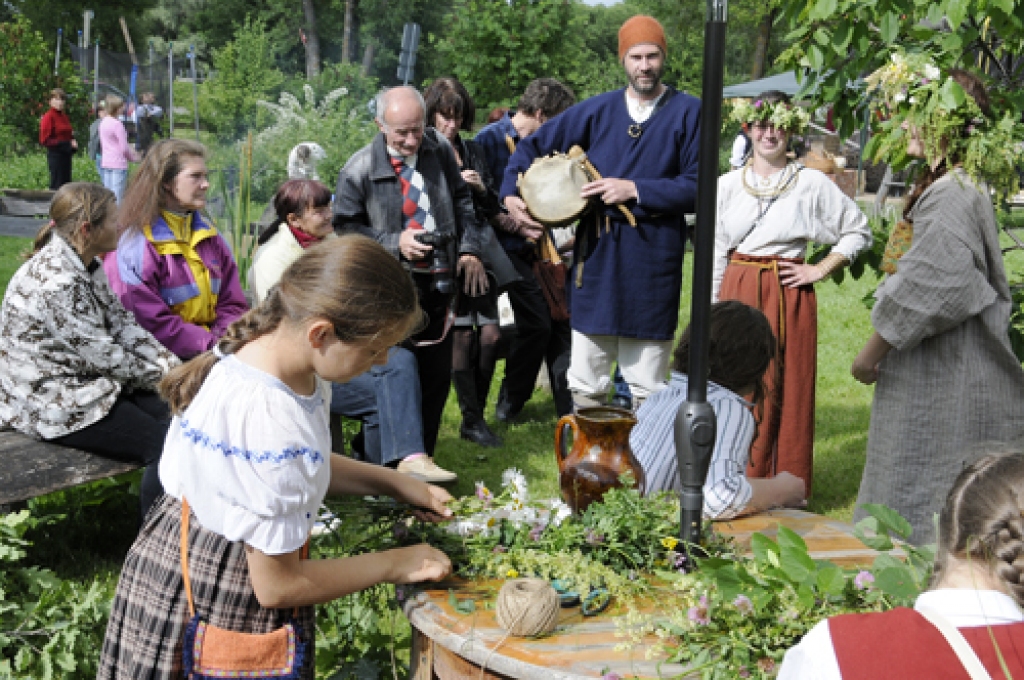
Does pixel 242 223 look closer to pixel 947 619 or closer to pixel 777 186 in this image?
pixel 777 186

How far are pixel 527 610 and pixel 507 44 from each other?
520 inches

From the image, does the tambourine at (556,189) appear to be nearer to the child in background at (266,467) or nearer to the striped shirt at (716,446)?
the striped shirt at (716,446)

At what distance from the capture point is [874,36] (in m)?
3.89

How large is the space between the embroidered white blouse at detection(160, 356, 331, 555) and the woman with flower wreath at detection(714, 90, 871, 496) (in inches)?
128

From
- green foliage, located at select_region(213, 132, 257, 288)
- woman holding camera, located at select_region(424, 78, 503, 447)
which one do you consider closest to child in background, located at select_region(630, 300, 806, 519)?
woman holding camera, located at select_region(424, 78, 503, 447)

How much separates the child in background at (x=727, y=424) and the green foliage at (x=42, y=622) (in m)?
1.92

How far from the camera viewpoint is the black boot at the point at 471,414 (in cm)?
622

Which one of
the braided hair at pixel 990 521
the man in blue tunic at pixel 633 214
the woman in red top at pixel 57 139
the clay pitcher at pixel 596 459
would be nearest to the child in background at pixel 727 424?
the clay pitcher at pixel 596 459

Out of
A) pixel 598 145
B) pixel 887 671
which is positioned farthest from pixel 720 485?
pixel 598 145

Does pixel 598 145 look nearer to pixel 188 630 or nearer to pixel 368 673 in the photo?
pixel 368 673

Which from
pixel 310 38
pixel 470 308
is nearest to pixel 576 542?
pixel 470 308

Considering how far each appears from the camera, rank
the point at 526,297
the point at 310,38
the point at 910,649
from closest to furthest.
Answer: the point at 910,649, the point at 526,297, the point at 310,38

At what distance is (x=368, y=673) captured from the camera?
8.48 feet

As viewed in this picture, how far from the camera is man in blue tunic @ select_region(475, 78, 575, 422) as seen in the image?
6.41m
